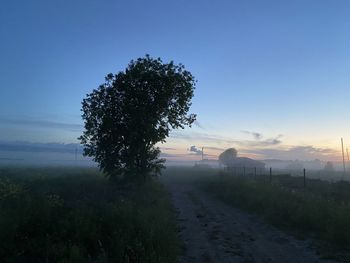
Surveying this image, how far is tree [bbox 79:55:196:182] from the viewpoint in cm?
2970

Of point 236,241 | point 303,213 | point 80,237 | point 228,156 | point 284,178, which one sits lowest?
point 236,241

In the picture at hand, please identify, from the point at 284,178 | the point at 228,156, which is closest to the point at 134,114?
the point at 284,178

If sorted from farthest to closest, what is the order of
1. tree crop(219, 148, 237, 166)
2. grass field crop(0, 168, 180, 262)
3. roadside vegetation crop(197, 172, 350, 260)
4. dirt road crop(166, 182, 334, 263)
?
1. tree crop(219, 148, 237, 166)
2. roadside vegetation crop(197, 172, 350, 260)
3. dirt road crop(166, 182, 334, 263)
4. grass field crop(0, 168, 180, 262)

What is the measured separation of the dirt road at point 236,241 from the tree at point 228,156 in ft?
528

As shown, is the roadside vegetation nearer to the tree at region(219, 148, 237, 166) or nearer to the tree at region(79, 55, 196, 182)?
the tree at region(79, 55, 196, 182)

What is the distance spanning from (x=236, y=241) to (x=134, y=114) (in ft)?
58.8

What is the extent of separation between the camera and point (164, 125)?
31234mm

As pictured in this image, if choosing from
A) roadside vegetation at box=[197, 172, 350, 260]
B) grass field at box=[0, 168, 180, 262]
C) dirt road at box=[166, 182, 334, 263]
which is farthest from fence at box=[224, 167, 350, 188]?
grass field at box=[0, 168, 180, 262]

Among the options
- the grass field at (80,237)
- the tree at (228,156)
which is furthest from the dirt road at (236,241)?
the tree at (228,156)

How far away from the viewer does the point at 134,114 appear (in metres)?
29.0

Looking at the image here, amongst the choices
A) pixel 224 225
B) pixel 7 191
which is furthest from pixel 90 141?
pixel 224 225

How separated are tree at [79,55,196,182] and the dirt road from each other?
12.0m

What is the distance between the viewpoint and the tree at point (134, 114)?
29703mm

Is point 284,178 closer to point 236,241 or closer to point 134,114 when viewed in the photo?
point 134,114
